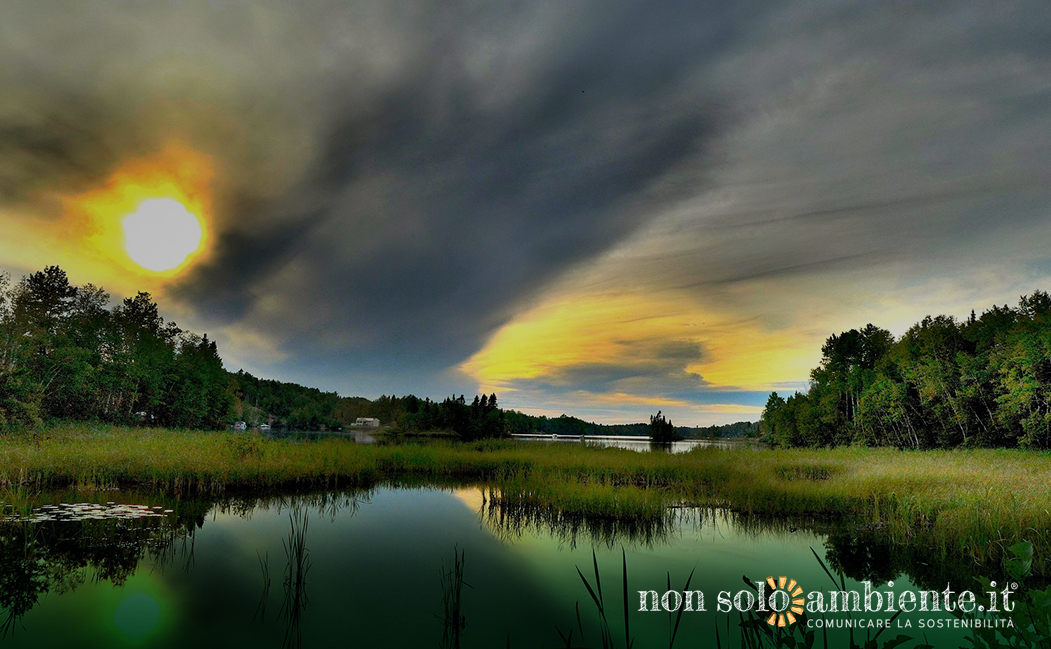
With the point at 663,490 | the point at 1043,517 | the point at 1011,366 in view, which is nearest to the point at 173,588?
the point at 663,490

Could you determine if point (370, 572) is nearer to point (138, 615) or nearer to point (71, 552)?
point (138, 615)

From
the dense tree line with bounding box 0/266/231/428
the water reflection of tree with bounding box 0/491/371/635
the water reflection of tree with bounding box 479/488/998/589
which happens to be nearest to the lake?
the water reflection of tree with bounding box 479/488/998/589

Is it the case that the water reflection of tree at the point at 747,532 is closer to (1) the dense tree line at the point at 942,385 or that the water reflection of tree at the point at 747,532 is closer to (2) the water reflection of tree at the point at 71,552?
(2) the water reflection of tree at the point at 71,552

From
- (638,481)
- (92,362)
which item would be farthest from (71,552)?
(92,362)

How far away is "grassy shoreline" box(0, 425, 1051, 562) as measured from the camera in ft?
43.4

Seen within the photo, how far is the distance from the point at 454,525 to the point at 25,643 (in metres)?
9.41

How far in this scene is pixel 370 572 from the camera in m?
10.1

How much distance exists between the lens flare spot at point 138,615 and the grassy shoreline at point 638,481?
980 cm

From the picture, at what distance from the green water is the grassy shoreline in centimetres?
157

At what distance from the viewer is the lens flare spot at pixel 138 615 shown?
7117 mm

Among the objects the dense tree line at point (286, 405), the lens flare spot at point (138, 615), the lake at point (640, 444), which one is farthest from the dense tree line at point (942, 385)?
the dense tree line at point (286, 405)

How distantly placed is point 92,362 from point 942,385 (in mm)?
89775

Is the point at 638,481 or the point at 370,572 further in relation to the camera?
the point at 638,481

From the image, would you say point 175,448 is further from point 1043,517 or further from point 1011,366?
point 1011,366
